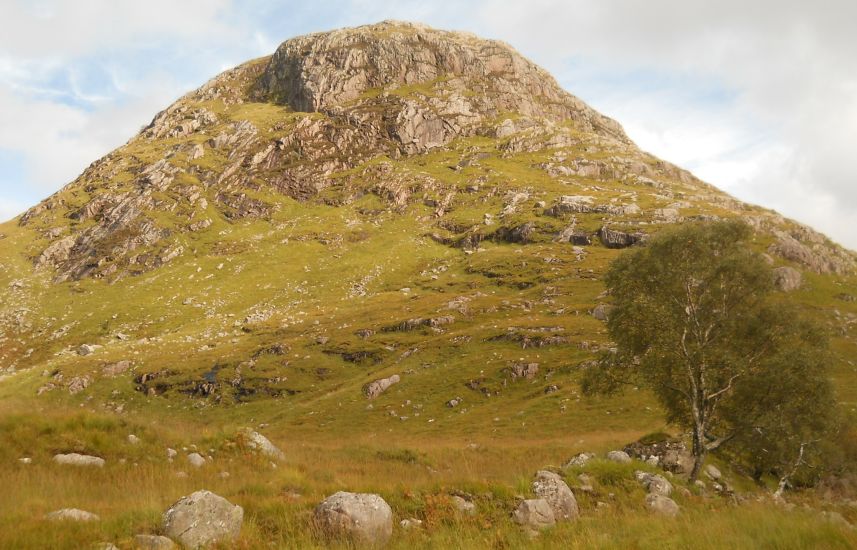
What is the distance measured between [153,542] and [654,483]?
15.2 metres

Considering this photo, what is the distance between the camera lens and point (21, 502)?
9359mm

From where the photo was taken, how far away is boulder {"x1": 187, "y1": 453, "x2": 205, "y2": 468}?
14945mm

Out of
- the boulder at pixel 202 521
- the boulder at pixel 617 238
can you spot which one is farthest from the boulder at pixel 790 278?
the boulder at pixel 202 521

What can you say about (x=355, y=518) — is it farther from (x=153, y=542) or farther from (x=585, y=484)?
(x=585, y=484)

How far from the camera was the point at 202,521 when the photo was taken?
8.73 metres

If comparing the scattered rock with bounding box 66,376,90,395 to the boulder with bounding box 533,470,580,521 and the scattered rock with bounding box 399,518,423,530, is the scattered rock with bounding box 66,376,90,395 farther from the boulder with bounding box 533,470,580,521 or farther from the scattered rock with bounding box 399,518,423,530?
the boulder with bounding box 533,470,580,521

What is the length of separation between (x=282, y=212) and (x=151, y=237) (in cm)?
4430

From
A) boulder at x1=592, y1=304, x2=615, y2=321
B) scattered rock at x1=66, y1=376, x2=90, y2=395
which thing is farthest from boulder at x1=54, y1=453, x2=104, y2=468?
scattered rock at x1=66, y1=376, x2=90, y2=395

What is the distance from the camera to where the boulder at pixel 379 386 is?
210ft

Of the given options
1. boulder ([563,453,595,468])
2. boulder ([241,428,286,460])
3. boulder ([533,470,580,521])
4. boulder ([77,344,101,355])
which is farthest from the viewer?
boulder ([77,344,101,355])

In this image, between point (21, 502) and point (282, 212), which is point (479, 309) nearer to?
point (21, 502)

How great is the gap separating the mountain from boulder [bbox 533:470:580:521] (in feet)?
31.4

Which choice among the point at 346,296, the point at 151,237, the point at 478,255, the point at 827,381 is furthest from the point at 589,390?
the point at 151,237

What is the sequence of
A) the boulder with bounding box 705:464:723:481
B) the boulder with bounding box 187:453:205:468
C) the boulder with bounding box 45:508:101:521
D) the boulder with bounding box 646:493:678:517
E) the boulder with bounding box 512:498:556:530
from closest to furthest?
the boulder with bounding box 45:508:101:521
the boulder with bounding box 512:498:556:530
the boulder with bounding box 646:493:678:517
the boulder with bounding box 187:453:205:468
the boulder with bounding box 705:464:723:481
